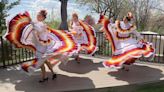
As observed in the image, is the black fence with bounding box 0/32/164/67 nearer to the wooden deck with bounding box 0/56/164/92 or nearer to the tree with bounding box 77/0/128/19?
the wooden deck with bounding box 0/56/164/92

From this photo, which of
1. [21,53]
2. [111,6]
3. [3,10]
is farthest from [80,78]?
[111,6]

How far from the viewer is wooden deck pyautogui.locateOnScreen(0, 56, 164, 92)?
7145 millimetres

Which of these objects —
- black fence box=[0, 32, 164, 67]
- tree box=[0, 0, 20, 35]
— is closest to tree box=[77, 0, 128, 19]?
tree box=[0, 0, 20, 35]

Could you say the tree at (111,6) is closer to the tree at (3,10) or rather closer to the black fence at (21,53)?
the tree at (3,10)

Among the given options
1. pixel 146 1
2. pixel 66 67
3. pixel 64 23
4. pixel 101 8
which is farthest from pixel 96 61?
pixel 101 8

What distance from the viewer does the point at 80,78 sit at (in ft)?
26.0

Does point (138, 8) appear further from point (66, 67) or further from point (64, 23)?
point (66, 67)

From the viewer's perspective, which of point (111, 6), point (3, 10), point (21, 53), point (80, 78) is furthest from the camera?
point (111, 6)

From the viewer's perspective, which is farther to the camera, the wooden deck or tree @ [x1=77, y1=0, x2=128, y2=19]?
tree @ [x1=77, y1=0, x2=128, y2=19]

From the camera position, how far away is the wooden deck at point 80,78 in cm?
714

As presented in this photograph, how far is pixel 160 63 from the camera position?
9805mm

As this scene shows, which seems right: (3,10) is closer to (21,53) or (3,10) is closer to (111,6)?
(21,53)

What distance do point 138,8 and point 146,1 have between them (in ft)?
3.67

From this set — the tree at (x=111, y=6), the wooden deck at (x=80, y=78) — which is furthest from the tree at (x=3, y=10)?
the tree at (x=111, y=6)
